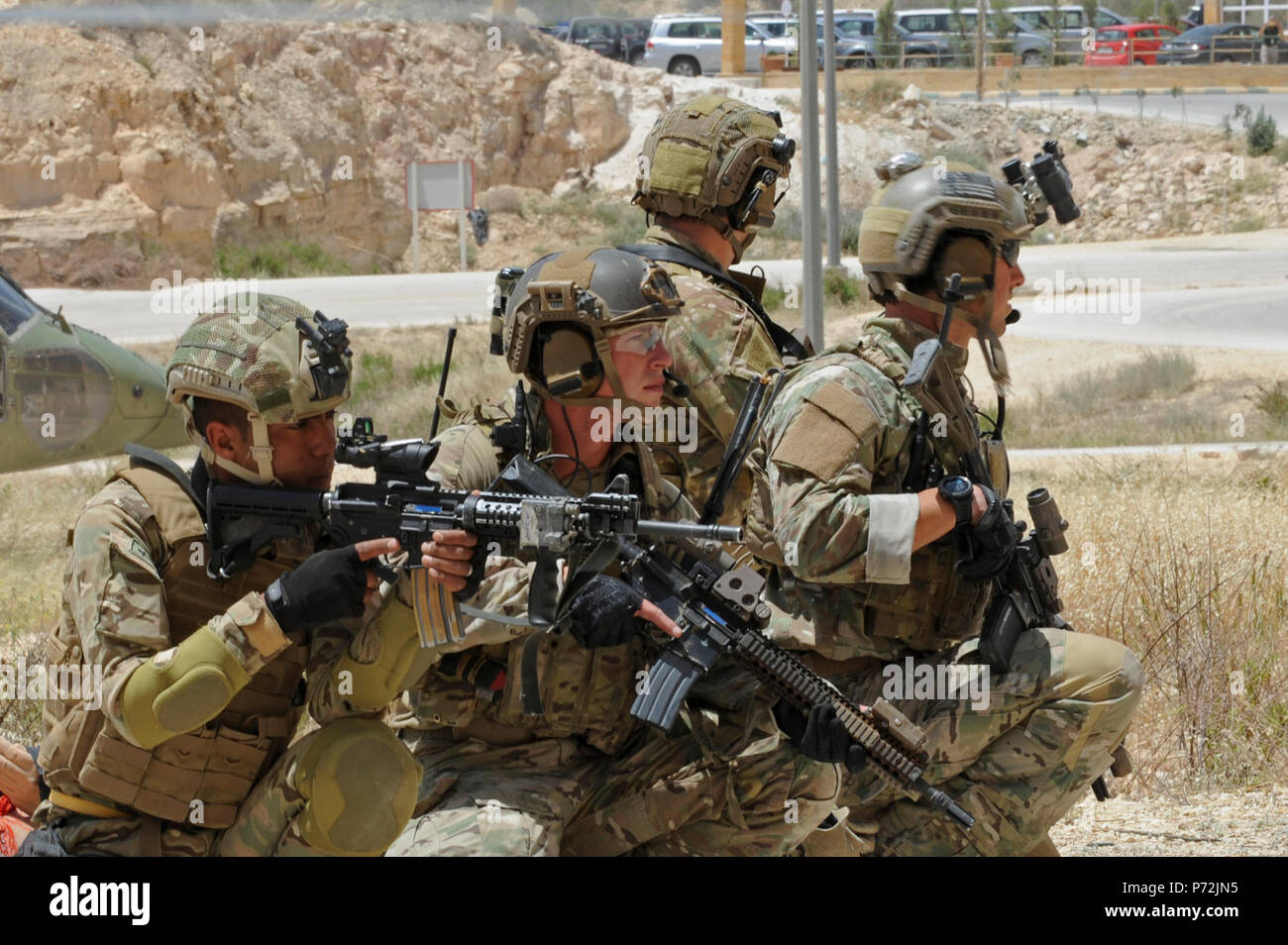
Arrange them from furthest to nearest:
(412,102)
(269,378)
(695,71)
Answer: (695,71)
(412,102)
(269,378)

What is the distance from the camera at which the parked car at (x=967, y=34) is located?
43.6 meters

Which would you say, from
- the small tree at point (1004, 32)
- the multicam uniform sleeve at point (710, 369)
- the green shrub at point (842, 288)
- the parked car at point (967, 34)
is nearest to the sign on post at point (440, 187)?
the green shrub at point (842, 288)

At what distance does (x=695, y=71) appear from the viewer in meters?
42.3

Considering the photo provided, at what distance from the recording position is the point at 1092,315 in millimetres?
20453

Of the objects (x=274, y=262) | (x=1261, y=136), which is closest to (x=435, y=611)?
(x=274, y=262)

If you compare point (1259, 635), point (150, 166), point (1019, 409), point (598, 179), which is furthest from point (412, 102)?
point (1259, 635)

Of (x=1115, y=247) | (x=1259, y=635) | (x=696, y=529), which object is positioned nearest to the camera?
(x=696, y=529)

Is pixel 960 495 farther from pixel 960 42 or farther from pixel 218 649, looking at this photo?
pixel 960 42

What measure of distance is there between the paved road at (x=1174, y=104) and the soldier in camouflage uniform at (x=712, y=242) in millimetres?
34658

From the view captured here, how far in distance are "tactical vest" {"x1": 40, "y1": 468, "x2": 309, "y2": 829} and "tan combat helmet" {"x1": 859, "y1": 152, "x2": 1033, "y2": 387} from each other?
181 centimetres
